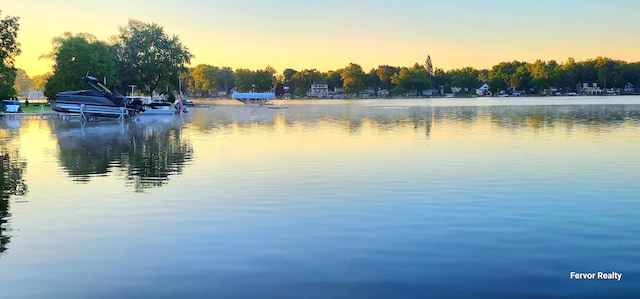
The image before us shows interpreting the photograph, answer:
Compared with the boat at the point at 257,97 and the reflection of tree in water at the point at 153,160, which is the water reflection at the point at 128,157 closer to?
the reflection of tree in water at the point at 153,160

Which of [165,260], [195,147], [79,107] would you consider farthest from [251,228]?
[79,107]

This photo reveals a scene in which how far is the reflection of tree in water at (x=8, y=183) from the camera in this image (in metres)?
11.5

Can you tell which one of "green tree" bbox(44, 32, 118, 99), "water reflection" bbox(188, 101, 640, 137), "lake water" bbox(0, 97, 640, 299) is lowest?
"lake water" bbox(0, 97, 640, 299)

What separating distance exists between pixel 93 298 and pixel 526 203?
974cm

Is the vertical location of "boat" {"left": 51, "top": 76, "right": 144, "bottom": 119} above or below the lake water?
above

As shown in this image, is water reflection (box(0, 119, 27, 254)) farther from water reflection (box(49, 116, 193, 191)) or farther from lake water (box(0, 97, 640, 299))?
water reflection (box(49, 116, 193, 191))

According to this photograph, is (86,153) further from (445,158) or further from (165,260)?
(165,260)

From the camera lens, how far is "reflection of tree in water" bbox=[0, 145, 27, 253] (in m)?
11.5

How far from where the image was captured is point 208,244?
10.2 meters

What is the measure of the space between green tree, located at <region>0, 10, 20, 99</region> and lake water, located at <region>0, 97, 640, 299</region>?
51.4 meters

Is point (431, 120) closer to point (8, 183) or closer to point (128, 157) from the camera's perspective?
point (128, 157)

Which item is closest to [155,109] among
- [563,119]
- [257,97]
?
[257,97]

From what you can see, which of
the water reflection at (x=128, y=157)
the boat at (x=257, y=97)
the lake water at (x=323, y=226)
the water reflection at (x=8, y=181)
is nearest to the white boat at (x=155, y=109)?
the water reflection at (x=128, y=157)

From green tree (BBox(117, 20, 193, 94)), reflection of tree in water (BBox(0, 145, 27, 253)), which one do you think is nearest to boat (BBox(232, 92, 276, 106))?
green tree (BBox(117, 20, 193, 94))
